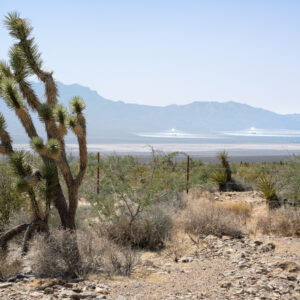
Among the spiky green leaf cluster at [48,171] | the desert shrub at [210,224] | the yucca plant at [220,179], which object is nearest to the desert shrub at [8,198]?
the spiky green leaf cluster at [48,171]

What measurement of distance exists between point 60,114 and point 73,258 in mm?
2655

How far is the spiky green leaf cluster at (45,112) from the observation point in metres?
8.96

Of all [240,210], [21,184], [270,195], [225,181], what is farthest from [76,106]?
[225,181]

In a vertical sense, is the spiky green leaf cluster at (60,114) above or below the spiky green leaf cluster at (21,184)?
above

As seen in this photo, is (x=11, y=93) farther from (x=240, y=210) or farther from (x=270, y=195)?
(x=270, y=195)

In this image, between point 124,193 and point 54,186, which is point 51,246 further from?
point 124,193

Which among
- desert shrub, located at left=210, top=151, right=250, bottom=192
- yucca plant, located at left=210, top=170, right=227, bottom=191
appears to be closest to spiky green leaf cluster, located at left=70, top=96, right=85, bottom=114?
desert shrub, located at left=210, top=151, right=250, bottom=192

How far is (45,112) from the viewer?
897 centimetres

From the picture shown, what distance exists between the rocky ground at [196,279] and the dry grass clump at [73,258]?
0.27 m

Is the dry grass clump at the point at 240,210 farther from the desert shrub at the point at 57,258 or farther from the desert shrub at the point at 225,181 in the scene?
the desert shrub at the point at 57,258

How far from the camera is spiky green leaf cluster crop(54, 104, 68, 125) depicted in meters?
8.54

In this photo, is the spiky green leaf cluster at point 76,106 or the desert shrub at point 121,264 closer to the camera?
the desert shrub at point 121,264

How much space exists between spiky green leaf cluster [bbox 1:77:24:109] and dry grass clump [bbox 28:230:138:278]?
8.51 ft

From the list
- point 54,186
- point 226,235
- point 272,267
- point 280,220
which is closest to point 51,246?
point 54,186
